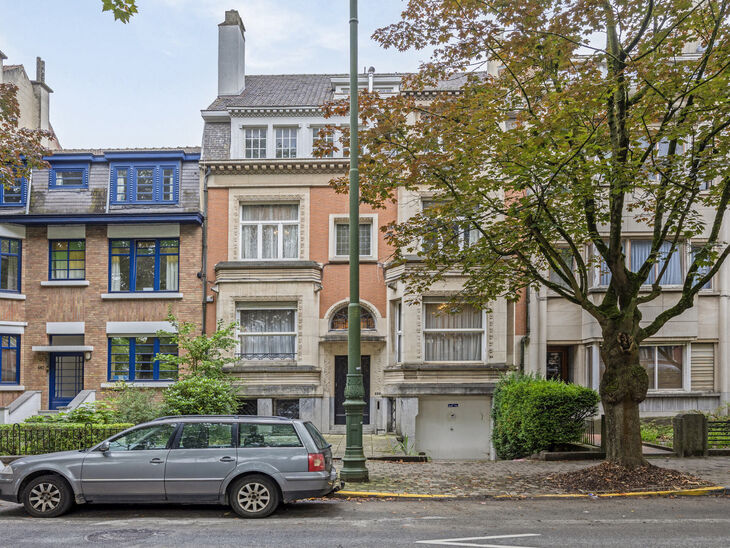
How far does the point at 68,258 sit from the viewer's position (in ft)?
79.2

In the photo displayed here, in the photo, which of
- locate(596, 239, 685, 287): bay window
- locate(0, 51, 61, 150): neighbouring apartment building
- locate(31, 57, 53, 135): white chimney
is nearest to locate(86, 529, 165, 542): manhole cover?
locate(596, 239, 685, 287): bay window

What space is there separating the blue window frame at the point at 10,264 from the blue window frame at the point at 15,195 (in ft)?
3.86

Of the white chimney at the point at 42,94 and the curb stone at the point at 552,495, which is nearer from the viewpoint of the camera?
the curb stone at the point at 552,495

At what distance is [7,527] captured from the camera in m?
10.2

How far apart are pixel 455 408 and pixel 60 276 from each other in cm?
1347

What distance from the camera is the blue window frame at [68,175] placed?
79.6 ft

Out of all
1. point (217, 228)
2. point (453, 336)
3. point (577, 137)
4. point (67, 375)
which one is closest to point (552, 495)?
point (577, 137)

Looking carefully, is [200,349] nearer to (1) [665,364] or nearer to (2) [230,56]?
(2) [230,56]

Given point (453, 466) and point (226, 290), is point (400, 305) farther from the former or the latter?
point (453, 466)

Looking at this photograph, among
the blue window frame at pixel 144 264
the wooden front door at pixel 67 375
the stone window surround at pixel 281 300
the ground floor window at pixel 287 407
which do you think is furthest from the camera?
the blue window frame at pixel 144 264

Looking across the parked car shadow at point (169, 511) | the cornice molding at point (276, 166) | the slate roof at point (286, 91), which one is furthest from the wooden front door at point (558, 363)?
the parked car shadow at point (169, 511)

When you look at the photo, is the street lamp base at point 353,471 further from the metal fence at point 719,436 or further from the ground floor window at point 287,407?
the ground floor window at point 287,407

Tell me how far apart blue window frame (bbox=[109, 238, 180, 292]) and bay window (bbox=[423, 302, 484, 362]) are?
8.33 metres

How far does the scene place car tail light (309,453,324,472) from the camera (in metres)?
11.0
